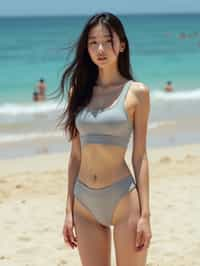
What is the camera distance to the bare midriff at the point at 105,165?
126 inches

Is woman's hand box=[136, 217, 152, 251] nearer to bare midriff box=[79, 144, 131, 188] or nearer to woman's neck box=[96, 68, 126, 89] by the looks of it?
bare midriff box=[79, 144, 131, 188]

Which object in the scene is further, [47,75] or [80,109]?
[47,75]

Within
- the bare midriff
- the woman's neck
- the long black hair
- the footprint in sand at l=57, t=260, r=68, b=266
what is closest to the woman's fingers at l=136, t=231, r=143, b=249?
the bare midriff

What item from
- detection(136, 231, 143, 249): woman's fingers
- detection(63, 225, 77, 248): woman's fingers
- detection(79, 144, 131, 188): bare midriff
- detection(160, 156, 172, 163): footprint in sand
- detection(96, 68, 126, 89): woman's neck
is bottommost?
detection(160, 156, 172, 163): footprint in sand

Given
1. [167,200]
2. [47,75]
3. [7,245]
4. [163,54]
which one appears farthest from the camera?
[163,54]

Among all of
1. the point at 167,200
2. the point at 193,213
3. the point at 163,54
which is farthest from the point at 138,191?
the point at 163,54

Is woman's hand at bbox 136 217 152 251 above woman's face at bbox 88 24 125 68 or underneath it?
underneath

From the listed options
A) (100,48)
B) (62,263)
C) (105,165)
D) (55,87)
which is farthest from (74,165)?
(55,87)

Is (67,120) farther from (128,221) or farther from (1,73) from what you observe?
(1,73)

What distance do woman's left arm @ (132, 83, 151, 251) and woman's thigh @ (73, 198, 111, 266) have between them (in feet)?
0.68

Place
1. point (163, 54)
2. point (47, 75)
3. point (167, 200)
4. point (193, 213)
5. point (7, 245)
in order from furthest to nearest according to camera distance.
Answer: point (163, 54) → point (47, 75) → point (167, 200) → point (193, 213) → point (7, 245)

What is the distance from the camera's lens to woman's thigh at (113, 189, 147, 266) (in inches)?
124

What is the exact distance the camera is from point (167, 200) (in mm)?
7531

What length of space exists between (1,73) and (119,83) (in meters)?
28.5
